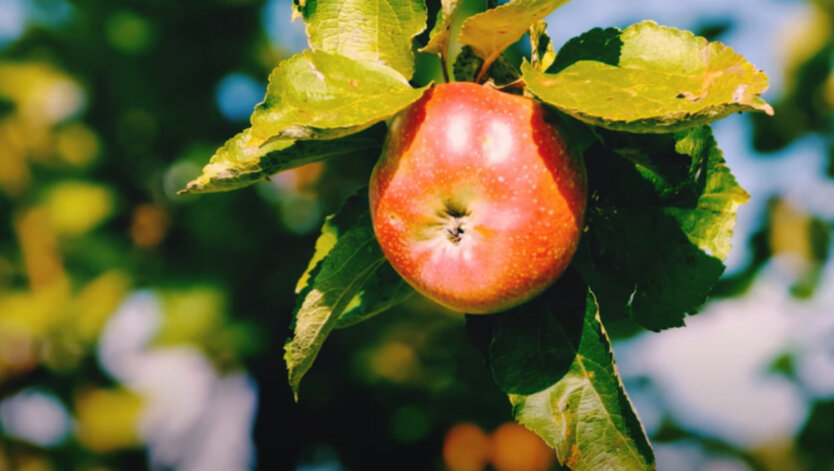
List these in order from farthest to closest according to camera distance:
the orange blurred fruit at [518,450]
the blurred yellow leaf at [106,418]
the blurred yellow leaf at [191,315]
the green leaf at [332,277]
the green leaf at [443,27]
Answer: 1. the orange blurred fruit at [518,450]
2. the blurred yellow leaf at [106,418]
3. the blurred yellow leaf at [191,315]
4. the green leaf at [332,277]
5. the green leaf at [443,27]

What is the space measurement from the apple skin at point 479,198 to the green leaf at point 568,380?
8 centimetres

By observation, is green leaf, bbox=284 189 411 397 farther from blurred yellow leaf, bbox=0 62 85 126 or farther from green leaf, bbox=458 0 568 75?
blurred yellow leaf, bbox=0 62 85 126

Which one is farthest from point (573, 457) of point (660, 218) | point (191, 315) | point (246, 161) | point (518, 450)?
point (518, 450)

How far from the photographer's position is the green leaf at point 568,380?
0.90 meters

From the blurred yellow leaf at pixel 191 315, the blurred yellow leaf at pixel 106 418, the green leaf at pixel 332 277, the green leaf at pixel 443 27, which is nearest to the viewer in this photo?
the green leaf at pixel 443 27

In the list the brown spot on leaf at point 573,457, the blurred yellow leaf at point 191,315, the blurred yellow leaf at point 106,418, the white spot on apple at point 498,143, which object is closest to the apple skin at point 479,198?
the white spot on apple at point 498,143

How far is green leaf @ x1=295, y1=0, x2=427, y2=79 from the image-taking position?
0.91 m

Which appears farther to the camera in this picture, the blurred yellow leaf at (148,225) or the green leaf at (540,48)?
the blurred yellow leaf at (148,225)

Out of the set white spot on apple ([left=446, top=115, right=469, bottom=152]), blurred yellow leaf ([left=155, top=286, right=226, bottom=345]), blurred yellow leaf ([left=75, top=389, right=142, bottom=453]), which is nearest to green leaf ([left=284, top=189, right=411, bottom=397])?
white spot on apple ([left=446, top=115, right=469, bottom=152])

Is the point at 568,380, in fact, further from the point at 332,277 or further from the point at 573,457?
the point at 332,277

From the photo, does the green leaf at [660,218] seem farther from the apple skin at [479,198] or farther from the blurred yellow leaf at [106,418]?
the blurred yellow leaf at [106,418]

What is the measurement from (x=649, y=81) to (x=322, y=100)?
339 millimetres

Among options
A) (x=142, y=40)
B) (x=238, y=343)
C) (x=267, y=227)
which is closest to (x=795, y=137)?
(x=267, y=227)

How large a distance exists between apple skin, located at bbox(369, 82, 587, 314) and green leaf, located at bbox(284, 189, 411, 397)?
0.07m
